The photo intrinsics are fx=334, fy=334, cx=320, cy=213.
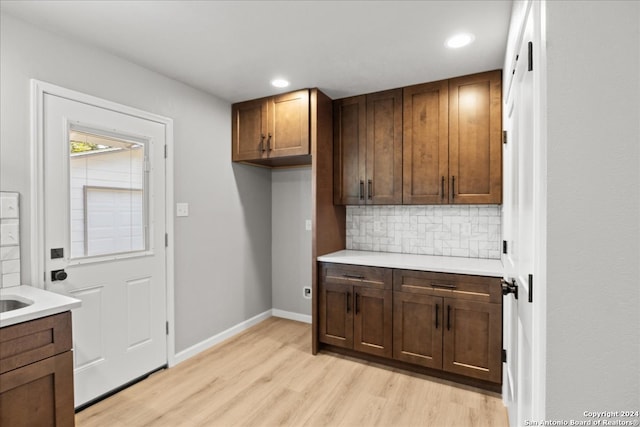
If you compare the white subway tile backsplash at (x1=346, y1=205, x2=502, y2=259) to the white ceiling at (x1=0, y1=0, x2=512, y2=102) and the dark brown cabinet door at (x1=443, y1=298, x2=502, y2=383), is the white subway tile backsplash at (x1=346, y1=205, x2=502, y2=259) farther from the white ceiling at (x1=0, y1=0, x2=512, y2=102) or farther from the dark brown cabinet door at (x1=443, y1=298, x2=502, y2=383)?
the white ceiling at (x1=0, y1=0, x2=512, y2=102)

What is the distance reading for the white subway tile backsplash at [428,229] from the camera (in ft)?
9.48

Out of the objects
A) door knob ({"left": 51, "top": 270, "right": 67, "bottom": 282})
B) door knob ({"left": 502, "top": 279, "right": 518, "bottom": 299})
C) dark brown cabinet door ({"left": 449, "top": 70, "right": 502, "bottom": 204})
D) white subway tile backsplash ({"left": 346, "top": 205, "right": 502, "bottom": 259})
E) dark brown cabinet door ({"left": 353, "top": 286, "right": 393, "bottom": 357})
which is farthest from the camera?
white subway tile backsplash ({"left": 346, "top": 205, "right": 502, "bottom": 259})

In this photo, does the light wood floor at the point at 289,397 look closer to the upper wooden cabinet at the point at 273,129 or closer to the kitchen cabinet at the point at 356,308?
the kitchen cabinet at the point at 356,308

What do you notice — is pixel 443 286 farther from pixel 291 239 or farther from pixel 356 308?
pixel 291 239

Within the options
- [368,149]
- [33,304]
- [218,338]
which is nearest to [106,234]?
[33,304]

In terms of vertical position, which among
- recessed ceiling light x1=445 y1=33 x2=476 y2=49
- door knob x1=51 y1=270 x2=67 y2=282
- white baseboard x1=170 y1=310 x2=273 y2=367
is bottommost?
white baseboard x1=170 y1=310 x2=273 y2=367

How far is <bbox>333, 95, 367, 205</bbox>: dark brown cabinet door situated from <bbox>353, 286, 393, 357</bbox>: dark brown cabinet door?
2.84 feet

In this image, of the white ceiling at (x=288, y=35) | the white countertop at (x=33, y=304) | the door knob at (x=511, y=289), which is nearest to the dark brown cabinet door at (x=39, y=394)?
the white countertop at (x=33, y=304)
